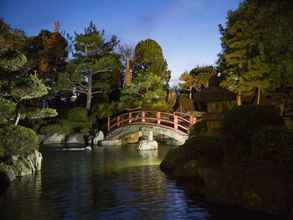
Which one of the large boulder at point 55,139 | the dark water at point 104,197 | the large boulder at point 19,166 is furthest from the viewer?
the large boulder at point 55,139

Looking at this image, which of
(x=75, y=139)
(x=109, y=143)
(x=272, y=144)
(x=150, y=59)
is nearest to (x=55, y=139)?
(x=75, y=139)

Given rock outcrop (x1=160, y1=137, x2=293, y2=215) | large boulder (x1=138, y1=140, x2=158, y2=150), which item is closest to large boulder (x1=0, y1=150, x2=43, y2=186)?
rock outcrop (x1=160, y1=137, x2=293, y2=215)

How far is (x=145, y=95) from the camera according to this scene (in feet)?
110

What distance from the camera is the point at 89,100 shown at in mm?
37594

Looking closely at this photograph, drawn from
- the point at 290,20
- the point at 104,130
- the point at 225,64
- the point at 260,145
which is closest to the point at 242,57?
the point at 225,64

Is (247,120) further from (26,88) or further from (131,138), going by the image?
(131,138)

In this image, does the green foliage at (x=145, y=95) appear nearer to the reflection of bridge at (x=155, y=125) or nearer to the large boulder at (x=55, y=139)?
the reflection of bridge at (x=155, y=125)

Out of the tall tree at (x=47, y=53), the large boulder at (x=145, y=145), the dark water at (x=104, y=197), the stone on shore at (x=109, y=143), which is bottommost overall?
the dark water at (x=104, y=197)

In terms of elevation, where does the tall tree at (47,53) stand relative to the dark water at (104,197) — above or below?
above

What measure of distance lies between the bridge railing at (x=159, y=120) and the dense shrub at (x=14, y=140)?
13.7 meters

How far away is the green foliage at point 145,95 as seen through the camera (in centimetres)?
3359

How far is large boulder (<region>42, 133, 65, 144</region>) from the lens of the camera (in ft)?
116

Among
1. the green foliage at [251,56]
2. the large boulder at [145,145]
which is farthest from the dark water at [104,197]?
the large boulder at [145,145]

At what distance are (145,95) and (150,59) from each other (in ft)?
23.7
